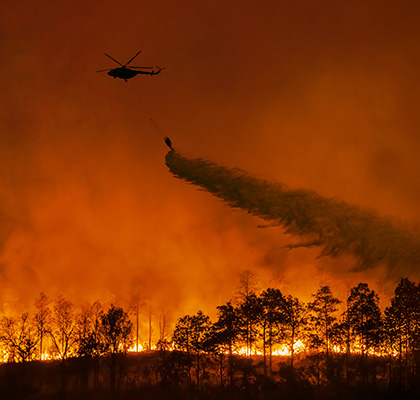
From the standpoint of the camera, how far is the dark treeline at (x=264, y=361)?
7088 centimetres

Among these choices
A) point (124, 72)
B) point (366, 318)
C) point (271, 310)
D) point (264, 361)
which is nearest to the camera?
point (124, 72)

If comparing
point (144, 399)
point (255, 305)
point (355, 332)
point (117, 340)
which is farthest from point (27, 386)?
point (355, 332)

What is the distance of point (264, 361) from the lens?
82.1 m

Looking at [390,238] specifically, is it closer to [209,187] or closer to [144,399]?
[209,187]

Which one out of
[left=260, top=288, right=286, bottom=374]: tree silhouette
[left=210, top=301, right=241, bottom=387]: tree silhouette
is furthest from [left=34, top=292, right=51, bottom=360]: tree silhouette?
[left=260, top=288, right=286, bottom=374]: tree silhouette

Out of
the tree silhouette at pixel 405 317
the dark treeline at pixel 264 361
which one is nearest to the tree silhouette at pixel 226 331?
the dark treeline at pixel 264 361

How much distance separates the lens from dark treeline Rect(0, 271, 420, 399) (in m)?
70.9

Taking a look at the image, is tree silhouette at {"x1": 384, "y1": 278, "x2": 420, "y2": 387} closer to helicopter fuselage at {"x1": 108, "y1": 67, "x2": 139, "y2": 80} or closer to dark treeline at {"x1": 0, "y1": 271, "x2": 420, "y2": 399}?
dark treeline at {"x1": 0, "y1": 271, "x2": 420, "y2": 399}

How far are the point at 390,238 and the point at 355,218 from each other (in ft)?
14.8

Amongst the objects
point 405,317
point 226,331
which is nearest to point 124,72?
point 226,331

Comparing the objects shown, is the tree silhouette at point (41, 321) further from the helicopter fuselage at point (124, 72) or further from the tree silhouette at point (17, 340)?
the helicopter fuselage at point (124, 72)

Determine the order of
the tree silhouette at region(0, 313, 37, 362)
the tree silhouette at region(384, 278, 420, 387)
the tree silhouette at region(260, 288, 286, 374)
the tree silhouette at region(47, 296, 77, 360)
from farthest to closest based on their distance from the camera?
the tree silhouette at region(47, 296, 77, 360) → the tree silhouette at region(0, 313, 37, 362) → the tree silhouette at region(260, 288, 286, 374) → the tree silhouette at region(384, 278, 420, 387)

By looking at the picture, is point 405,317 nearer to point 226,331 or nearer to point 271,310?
point 271,310

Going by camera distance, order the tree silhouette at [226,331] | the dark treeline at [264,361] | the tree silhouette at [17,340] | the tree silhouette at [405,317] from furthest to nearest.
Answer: the tree silhouette at [17,340] → the tree silhouette at [226,331] → the dark treeline at [264,361] → the tree silhouette at [405,317]
